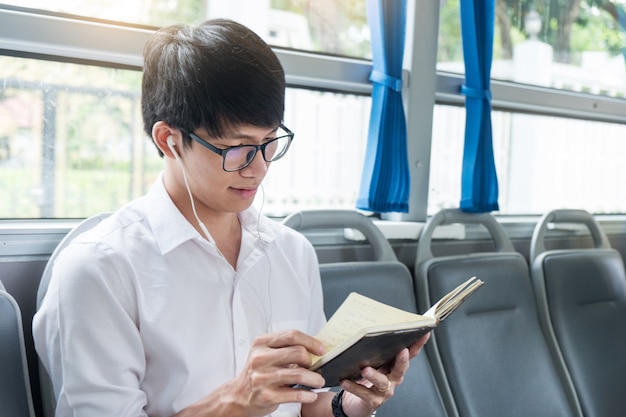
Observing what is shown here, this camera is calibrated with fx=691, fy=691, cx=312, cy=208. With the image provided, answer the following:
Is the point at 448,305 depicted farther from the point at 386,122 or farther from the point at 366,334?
the point at 386,122

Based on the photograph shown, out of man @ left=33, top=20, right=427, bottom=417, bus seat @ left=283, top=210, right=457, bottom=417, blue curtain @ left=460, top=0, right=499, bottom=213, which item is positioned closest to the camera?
man @ left=33, top=20, right=427, bottom=417

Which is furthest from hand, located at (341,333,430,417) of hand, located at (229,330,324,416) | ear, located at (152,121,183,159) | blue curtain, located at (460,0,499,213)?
blue curtain, located at (460,0,499,213)

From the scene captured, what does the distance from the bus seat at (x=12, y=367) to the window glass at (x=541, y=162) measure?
1.86m

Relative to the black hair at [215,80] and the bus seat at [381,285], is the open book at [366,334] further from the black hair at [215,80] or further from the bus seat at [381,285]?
the bus seat at [381,285]

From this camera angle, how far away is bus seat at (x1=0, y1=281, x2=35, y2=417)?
4.35ft

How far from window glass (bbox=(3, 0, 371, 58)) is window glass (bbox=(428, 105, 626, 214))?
0.53 meters

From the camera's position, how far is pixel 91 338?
1.17 meters

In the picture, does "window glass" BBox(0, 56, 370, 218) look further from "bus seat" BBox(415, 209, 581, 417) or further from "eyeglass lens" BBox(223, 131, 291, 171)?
"bus seat" BBox(415, 209, 581, 417)

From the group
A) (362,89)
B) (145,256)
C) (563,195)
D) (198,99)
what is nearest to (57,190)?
(145,256)

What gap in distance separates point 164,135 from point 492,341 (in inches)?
54.4

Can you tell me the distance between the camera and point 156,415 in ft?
4.19

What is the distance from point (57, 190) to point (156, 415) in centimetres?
87

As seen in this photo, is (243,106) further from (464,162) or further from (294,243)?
(464,162)

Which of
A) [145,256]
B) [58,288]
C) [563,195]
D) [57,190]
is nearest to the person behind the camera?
[58,288]
